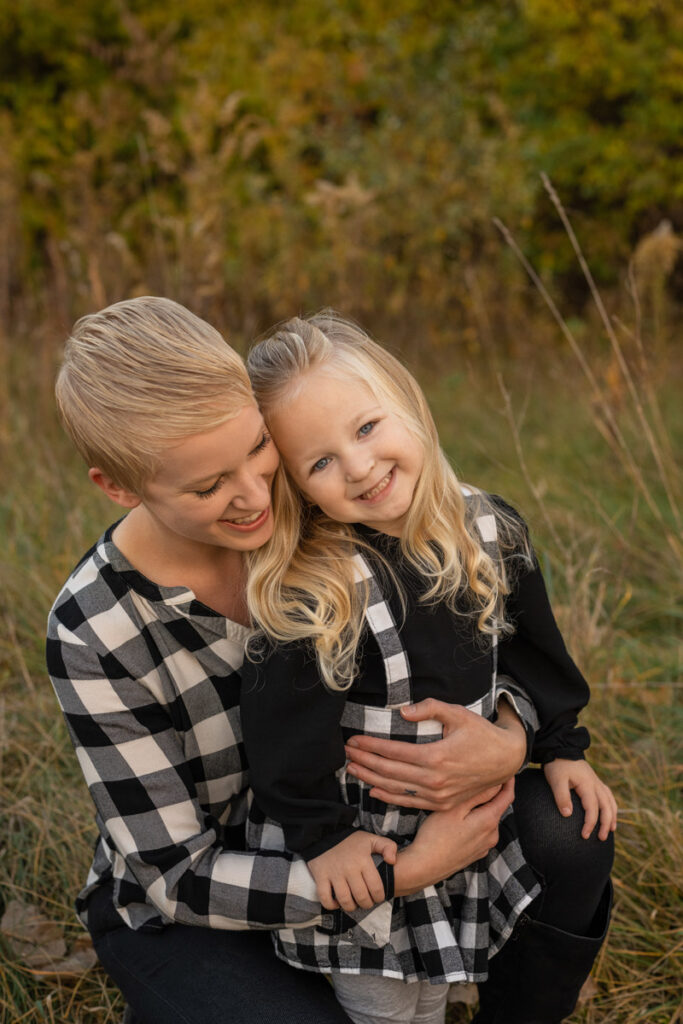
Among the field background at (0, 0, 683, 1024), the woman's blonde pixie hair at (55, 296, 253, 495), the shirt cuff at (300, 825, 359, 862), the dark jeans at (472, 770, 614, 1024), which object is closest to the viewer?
the woman's blonde pixie hair at (55, 296, 253, 495)

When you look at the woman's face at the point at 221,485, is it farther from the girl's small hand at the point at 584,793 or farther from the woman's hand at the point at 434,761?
the girl's small hand at the point at 584,793

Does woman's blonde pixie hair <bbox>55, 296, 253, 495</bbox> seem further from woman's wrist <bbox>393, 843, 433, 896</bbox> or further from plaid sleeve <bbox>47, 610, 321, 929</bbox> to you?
woman's wrist <bbox>393, 843, 433, 896</bbox>

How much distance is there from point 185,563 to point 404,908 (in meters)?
0.66

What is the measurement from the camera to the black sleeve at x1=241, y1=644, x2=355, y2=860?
4.69 ft

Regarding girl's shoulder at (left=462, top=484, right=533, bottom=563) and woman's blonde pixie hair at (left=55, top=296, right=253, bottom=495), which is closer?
woman's blonde pixie hair at (left=55, top=296, right=253, bottom=495)

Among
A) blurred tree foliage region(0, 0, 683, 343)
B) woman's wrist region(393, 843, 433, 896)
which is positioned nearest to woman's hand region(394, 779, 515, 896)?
woman's wrist region(393, 843, 433, 896)

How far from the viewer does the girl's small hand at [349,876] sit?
4.64 ft

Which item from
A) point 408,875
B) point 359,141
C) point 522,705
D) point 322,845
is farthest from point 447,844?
point 359,141

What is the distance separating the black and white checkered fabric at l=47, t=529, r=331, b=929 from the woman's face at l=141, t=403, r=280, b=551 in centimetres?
11

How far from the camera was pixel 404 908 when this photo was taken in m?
1.52

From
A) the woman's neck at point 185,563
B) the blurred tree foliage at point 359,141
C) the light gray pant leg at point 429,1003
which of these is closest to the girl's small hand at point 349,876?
the light gray pant leg at point 429,1003

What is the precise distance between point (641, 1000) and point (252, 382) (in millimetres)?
1366

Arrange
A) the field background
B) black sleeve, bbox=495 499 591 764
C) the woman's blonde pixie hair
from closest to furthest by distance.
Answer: the woman's blonde pixie hair
black sleeve, bbox=495 499 591 764
the field background

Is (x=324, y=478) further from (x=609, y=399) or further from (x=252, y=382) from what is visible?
(x=609, y=399)
